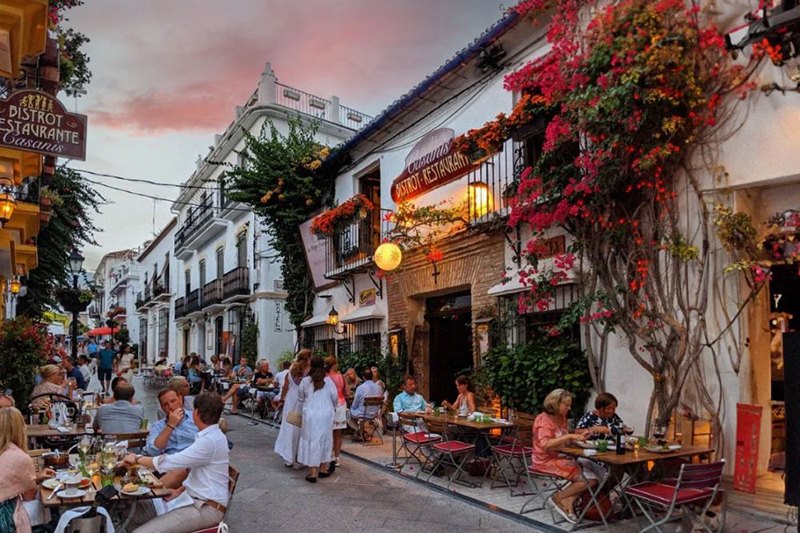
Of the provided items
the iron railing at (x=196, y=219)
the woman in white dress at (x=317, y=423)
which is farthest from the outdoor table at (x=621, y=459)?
the iron railing at (x=196, y=219)

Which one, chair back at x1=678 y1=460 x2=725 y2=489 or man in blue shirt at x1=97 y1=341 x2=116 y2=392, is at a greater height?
chair back at x1=678 y1=460 x2=725 y2=489

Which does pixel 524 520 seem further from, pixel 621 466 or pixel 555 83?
pixel 555 83

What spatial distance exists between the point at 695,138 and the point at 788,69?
3.44 feet

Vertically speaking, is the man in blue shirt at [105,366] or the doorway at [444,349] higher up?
the doorway at [444,349]

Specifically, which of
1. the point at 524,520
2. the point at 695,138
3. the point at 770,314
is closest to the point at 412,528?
the point at 524,520

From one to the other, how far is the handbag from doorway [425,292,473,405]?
13.3 ft

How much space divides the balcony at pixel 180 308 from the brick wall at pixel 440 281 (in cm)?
2022

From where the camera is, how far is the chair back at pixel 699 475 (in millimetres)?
4977

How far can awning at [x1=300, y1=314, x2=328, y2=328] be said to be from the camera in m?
15.5

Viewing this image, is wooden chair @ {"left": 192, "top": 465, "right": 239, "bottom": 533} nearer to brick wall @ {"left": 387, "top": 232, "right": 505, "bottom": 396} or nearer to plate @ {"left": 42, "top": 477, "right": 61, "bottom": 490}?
plate @ {"left": 42, "top": 477, "right": 61, "bottom": 490}

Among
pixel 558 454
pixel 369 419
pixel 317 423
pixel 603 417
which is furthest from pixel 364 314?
pixel 558 454

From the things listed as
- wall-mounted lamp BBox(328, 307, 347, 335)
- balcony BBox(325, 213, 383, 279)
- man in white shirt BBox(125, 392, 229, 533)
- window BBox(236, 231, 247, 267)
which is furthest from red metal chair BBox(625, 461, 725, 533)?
window BBox(236, 231, 247, 267)

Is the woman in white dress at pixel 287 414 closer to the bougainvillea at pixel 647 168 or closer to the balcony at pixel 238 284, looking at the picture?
the bougainvillea at pixel 647 168

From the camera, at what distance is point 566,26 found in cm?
826
